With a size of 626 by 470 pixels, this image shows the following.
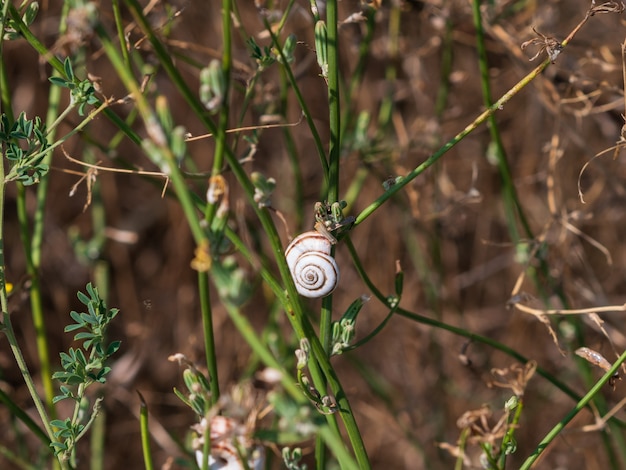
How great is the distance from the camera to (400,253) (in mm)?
3449

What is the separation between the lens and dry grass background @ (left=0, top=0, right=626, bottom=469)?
2.87 m

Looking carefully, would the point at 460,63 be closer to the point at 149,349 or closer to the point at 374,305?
the point at 374,305

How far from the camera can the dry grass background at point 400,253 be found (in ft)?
9.43

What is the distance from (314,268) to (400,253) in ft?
7.36

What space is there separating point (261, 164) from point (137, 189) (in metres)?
0.67

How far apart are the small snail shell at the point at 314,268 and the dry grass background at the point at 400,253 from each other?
55.4 inches

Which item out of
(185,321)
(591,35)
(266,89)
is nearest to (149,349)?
(185,321)

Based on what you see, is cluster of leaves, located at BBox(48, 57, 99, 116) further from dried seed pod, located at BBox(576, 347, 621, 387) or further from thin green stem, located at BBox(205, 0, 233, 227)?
dried seed pod, located at BBox(576, 347, 621, 387)

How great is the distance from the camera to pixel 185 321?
3328 mm

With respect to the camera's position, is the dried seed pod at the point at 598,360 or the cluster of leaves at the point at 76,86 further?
the dried seed pod at the point at 598,360

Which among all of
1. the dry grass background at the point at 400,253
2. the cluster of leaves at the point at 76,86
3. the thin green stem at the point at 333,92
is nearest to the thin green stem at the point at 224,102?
the thin green stem at the point at 333,92

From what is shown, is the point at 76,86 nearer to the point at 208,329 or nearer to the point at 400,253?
the point at 208,329

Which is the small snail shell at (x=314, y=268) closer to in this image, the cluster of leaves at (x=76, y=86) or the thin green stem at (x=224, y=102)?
the thin green stem at (x=224, y=102)

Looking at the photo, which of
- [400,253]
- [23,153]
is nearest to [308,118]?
[23,153]
